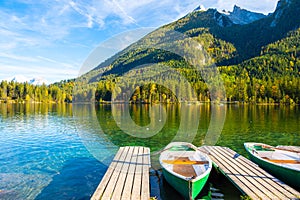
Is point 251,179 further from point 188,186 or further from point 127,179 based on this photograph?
point 127,179

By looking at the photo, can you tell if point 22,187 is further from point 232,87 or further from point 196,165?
point 232,87

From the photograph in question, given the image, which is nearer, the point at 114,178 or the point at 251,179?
the point at 251,179

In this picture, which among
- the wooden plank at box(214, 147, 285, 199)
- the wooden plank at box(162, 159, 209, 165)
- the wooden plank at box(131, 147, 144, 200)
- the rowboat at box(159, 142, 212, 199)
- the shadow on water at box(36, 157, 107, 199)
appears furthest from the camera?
the wooden plank at box(162, 159, 209, 165)

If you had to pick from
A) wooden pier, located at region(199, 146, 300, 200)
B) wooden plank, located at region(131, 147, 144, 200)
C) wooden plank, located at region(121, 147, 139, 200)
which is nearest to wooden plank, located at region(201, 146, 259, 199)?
wooden pier, located at region(199, 146, 300, 200)

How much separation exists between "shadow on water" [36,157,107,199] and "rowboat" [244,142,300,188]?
32.5ft

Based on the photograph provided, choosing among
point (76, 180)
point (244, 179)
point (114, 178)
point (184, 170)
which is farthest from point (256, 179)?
point (76, 180)

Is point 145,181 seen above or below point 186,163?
below

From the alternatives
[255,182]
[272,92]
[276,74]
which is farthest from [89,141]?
[276,74]

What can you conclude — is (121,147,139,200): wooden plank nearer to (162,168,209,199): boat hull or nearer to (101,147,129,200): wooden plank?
(101,147,129,200): wooden plank

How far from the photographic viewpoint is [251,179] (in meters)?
11.3

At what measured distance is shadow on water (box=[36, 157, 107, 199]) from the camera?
12711 millimetres

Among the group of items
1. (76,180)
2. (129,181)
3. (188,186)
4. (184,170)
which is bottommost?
(76,180)

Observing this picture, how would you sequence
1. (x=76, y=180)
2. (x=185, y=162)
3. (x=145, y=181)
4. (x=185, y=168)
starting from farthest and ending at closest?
(x=76, y=180), (x=185, y=162), (x=185, y=168), (x=145, y=181)

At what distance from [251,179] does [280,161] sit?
3.83 m
